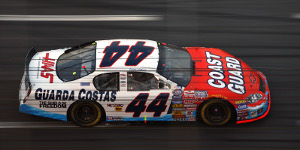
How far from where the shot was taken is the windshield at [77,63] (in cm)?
684

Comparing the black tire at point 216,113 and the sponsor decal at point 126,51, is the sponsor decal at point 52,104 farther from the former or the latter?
the black tire at point 216,113

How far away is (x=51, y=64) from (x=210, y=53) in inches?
104

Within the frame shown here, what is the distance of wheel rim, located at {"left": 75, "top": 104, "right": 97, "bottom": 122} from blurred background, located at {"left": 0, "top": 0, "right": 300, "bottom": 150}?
0.22m

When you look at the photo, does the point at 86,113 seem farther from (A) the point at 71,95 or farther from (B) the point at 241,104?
(B) the point at 241,104

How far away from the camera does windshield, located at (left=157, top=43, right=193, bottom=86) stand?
686 centimetres

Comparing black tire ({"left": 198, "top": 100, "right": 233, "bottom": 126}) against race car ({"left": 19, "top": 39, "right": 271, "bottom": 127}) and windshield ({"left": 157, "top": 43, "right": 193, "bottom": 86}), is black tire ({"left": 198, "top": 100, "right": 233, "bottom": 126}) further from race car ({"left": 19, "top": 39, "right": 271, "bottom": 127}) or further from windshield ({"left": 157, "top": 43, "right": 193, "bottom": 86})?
windshield ({"left": 157, "top": 43, "right": 193, "bottom": 86})

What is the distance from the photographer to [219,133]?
6516 mm

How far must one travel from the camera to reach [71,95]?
672cm

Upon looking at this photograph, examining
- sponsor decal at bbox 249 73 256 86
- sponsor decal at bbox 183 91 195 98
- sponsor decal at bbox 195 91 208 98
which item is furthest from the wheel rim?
sponsor decal at bbox 249 73 256 86

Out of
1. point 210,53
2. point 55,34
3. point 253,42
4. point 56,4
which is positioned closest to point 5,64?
point 55,34

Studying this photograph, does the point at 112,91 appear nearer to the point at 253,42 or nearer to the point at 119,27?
the point at 119,27

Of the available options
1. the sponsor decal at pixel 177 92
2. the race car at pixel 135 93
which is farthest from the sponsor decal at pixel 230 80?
the sponsor decal at pixel 177 92

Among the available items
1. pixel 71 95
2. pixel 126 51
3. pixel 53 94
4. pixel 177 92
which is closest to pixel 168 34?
pixel 126 51

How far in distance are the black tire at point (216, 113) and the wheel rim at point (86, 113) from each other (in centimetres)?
163
